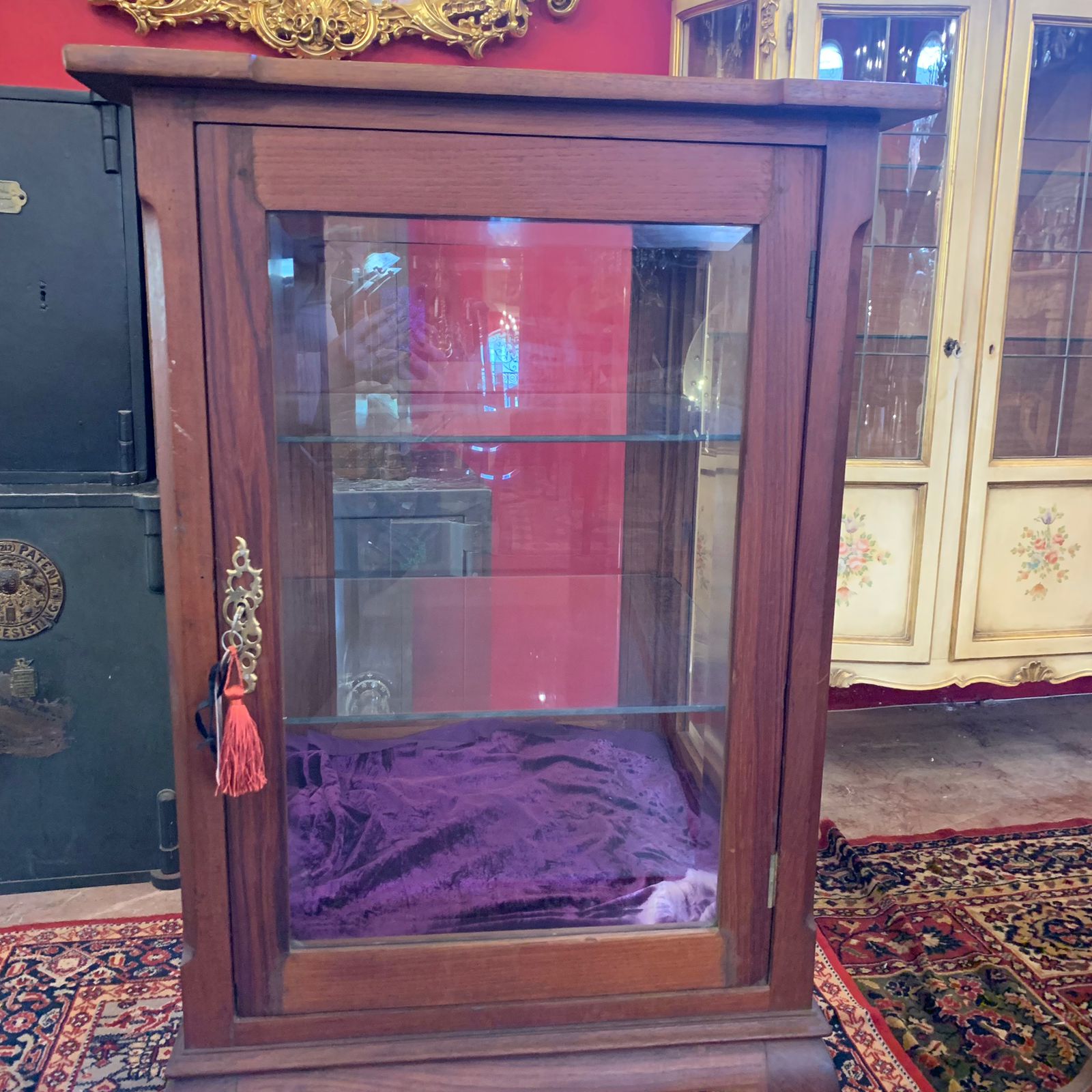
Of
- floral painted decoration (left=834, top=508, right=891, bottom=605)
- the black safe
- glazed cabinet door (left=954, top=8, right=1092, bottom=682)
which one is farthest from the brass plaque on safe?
glazed cabinet door (left=954, top=8, right=1092, bottom=682)

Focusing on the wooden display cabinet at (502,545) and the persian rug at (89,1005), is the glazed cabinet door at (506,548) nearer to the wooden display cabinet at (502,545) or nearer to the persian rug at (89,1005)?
the wooden display cabinet at (502,545)

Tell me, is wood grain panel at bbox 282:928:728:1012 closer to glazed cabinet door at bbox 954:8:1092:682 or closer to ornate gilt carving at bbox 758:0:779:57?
glazed cabinet door at bbox 954:8:1092:682

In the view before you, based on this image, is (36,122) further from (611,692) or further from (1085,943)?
(1085,943)

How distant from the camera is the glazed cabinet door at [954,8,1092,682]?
2.00m

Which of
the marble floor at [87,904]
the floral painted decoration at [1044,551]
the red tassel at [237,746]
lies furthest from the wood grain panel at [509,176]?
the floral painted decoration at [1044,551]

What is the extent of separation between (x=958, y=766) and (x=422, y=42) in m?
2.07

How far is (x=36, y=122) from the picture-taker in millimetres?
1444

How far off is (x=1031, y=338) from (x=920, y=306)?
31 cm

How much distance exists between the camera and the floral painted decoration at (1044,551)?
2.08 m

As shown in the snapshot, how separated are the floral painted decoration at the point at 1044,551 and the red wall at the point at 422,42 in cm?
135

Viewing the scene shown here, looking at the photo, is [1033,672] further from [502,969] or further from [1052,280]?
[502,969]

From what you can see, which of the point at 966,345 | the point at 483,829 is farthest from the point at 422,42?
the point at 483,829

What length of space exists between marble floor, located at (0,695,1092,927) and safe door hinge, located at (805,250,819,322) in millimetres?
1290

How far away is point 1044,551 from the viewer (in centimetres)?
209
